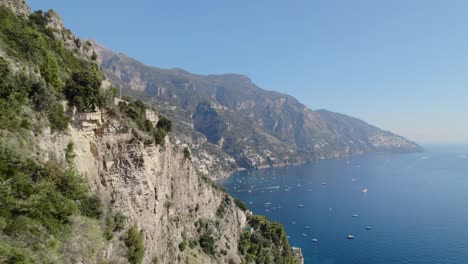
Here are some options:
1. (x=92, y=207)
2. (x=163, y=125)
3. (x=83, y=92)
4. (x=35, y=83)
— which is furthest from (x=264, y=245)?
(x=35, y=83)

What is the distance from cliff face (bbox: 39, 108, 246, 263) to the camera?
2069cm

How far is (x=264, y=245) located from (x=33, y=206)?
5423 cm

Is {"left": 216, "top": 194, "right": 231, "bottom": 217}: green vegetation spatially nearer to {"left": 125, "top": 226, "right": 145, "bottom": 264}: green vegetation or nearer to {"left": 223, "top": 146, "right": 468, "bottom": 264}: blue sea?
{"left": 223, "top": 146, "right": 468, "bottom": 264}: blue sea

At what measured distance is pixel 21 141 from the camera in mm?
15531

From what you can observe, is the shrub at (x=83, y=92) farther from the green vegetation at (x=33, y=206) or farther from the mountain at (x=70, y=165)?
the green vegetation at (x=33, y=206)

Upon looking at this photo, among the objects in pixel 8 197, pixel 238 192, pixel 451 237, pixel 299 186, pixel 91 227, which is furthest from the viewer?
pixel 299 186

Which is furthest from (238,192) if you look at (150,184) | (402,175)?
(150,184)

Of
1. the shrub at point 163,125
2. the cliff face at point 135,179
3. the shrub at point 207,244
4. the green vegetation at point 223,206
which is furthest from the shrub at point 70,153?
the green vegetation at point 223,206

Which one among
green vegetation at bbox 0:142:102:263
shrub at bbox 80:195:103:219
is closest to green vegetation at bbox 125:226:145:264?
shrub at bbox 80:195:103:219

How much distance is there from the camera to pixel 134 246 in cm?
2173

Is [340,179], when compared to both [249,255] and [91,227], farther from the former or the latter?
[91,227]

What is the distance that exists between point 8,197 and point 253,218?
63.3 meters

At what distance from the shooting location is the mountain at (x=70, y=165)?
13.6 meters

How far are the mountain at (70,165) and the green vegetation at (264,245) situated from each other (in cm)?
2148
